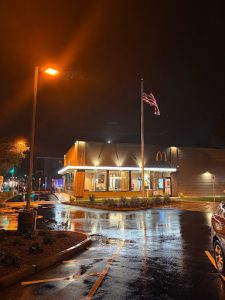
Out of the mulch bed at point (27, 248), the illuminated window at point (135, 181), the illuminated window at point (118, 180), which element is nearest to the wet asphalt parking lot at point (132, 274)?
the mulch bed at point (27, 248)

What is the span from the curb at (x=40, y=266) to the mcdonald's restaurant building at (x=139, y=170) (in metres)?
27.3

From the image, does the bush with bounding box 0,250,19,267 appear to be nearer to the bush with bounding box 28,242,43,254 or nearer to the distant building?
the bush with bounding box 28,242,43,254

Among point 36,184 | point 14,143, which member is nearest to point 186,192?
point 14,143

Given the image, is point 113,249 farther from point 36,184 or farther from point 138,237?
point 36,184

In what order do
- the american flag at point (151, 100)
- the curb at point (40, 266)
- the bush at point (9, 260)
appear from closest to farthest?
the curb at point (40, 266) → the bush at point (9, 260) → the american flag at point (151, 100)

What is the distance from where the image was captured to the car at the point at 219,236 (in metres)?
6.85

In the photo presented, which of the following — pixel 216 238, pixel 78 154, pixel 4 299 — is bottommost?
pixel 4 299

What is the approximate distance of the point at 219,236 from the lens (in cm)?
707

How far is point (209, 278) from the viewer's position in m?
6.66

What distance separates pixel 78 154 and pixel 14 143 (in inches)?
368

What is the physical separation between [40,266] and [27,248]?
1.55 meters

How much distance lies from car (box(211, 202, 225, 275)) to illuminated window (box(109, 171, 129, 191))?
31.9m

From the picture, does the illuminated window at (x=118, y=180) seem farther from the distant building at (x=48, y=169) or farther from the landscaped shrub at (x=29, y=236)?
the distant building at (x=48, y=169)

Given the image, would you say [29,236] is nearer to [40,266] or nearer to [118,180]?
[40,266]
